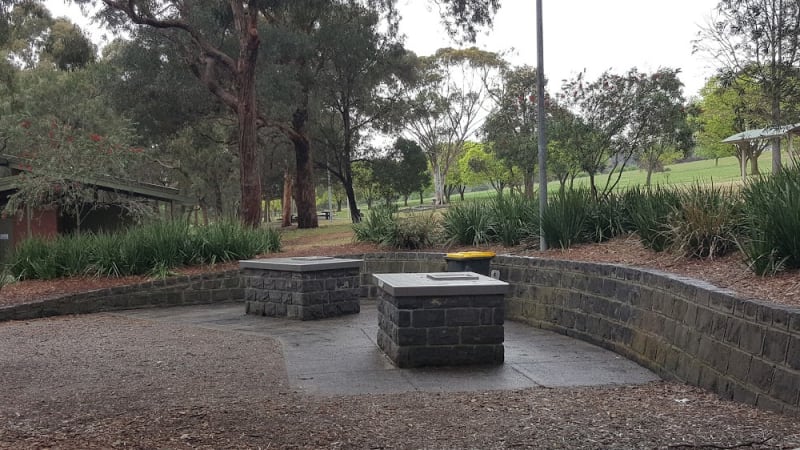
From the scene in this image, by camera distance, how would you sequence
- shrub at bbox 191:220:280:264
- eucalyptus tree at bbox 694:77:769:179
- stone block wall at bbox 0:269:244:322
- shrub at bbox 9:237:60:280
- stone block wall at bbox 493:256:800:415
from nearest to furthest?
stone block wall at bbox 493:256:800:415 < stone block wall at bbox 0:269:244:322 < shrub at bbox 9:237:60:280 < shrub at bbox 191:220:280:264 < eucalyptus tree at bbox 694:77:769:179

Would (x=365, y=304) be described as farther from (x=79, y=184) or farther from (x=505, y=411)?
(x=79, y=184)

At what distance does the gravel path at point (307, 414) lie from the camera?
421 cm

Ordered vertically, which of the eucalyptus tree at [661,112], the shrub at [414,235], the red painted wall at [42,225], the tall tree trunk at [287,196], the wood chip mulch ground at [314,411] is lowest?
the wood chip mulch ground at [314,411]

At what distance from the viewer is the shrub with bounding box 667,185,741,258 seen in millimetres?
7238

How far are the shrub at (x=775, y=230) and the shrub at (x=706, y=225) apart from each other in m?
0.41

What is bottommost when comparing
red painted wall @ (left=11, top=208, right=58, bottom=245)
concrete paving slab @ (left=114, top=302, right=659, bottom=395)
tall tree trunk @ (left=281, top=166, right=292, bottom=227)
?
concrete paving slab @ (left=114, top=302, right=659, bottom=395)

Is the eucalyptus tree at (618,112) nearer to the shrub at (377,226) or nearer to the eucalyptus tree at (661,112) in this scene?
the eucalyptus tree at (661,112)

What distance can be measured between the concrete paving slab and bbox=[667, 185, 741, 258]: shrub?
153 centimetres

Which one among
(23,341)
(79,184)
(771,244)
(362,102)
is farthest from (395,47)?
(771,244)

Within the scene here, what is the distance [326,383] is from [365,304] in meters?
5.85

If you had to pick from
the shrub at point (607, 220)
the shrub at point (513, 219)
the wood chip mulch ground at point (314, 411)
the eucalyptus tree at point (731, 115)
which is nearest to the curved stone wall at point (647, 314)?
the wood chip mulch ground at point (314, 411)

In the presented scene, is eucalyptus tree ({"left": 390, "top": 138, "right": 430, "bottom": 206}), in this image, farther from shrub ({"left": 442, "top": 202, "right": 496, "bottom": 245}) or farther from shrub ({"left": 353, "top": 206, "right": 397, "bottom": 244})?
shrub ({"left": 442, "top": 202, "right": 496, "bottom": 245})

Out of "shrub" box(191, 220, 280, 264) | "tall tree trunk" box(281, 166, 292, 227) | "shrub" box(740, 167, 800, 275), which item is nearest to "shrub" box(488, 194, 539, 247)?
"shrub" box(740, 167, 800, 275)

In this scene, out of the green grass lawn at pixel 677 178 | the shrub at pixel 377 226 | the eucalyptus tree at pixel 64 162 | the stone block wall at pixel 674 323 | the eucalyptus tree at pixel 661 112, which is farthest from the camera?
Result: the eucalyptus tree at pixel 661 112
